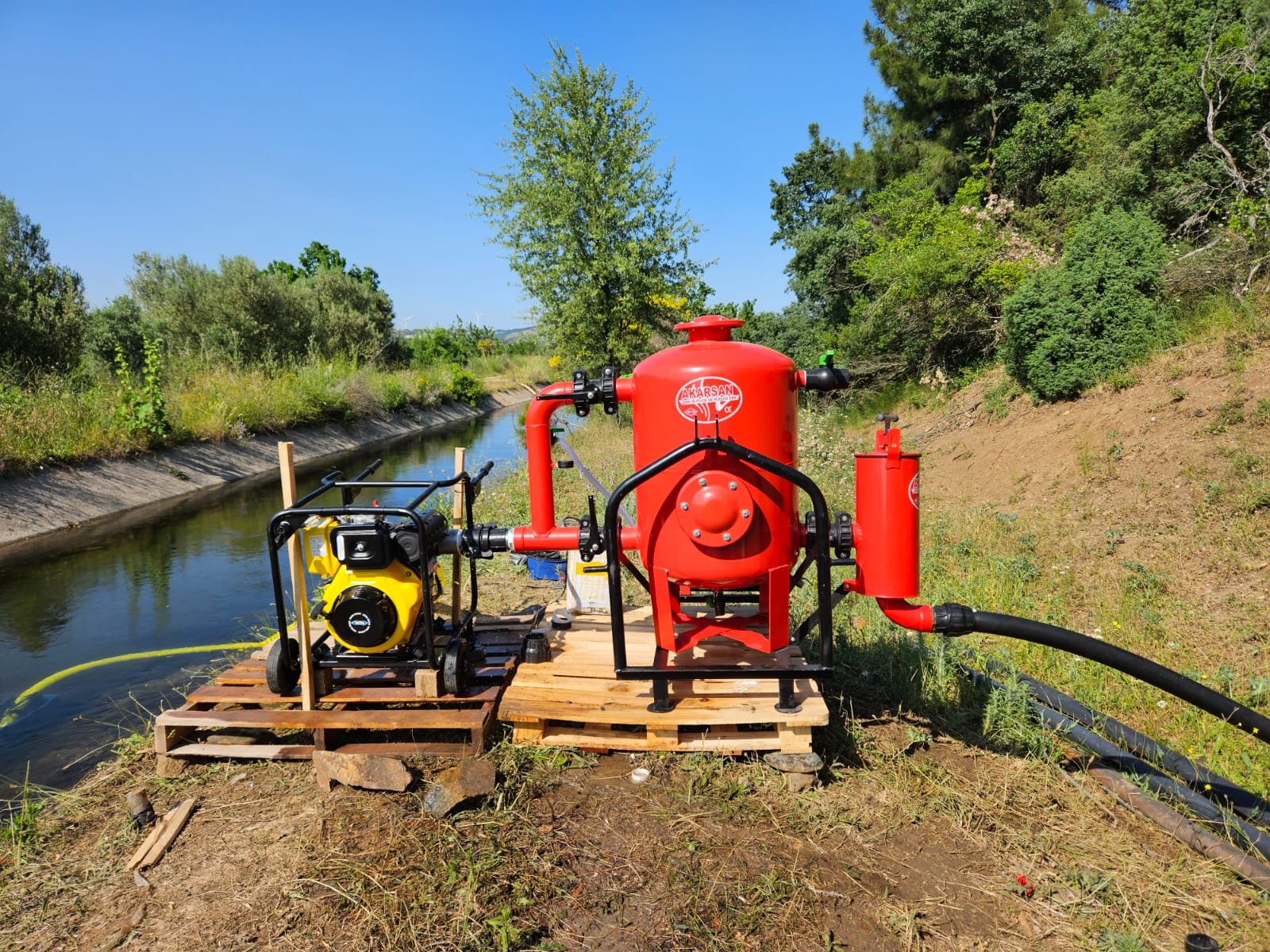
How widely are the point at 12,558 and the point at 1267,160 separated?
1676 cm

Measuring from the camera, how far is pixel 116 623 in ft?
19.9

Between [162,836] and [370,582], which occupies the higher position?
[370,582]

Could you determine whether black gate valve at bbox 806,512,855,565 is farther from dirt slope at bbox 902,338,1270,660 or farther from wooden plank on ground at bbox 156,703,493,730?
dirt slope at bbox 902,338,1270,660

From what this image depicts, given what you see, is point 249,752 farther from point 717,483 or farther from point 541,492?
point 717,483

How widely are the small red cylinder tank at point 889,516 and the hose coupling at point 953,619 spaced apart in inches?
7.2

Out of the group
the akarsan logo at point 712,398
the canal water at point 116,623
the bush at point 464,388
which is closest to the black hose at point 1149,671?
the akarsan logo at point 712,398

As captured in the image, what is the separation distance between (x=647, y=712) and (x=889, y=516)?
1.42 metres

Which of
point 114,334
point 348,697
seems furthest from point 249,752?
point 114,334

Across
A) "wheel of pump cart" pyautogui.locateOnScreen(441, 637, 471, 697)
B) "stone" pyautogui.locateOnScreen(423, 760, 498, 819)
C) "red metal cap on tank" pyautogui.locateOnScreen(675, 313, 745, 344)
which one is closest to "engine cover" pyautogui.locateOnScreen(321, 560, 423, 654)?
"wheel of pump cart" pyautogui.locateOnScreen(441, 637, 471, 697)

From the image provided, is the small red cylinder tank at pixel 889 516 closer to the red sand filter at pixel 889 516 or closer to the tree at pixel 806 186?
the red sand filter at pixel 889 516

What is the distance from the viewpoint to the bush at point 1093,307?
27.5 ft

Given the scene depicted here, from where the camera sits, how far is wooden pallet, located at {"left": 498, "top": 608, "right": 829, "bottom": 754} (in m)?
3.04

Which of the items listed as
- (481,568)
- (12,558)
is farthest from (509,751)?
(12,558)

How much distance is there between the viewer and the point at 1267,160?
8734 millimetres
